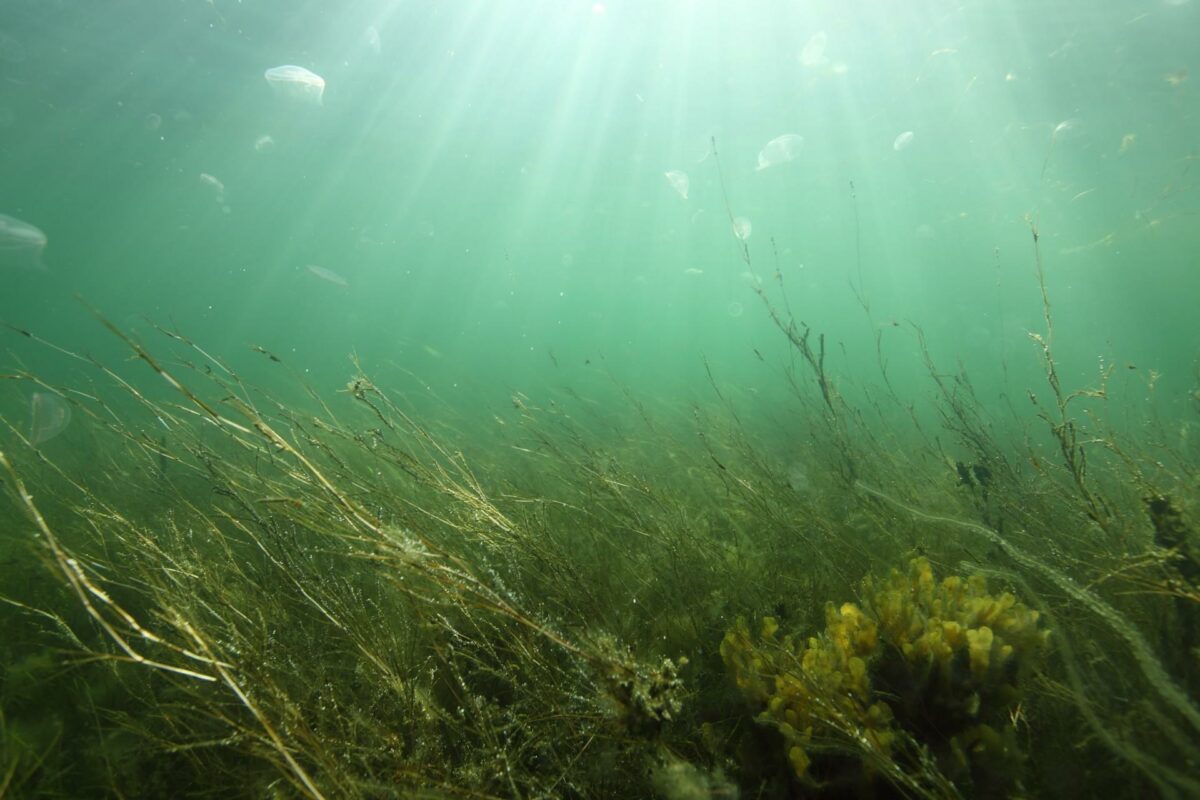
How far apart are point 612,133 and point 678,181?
6282 mm

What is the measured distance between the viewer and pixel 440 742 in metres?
1.56

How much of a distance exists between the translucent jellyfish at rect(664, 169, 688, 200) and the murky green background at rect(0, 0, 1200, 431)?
55 centimetres

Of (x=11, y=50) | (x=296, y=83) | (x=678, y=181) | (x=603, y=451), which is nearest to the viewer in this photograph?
(x=603, y=451)

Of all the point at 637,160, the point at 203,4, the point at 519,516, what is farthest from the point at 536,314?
the point at 519,516

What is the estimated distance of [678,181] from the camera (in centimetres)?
2397

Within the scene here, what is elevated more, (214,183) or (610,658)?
(214,183)

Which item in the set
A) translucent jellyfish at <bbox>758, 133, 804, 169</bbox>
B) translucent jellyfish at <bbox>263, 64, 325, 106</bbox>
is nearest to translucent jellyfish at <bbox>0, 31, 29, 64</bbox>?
translucent jellyfish at <bbox>263, 64, 325, 106</bbox>

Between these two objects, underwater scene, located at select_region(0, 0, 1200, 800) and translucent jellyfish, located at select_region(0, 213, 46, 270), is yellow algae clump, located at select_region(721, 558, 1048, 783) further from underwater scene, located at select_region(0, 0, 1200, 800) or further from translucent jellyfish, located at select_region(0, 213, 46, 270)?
translucent jellyfish, located at select_region(0, 213, 46, 270)

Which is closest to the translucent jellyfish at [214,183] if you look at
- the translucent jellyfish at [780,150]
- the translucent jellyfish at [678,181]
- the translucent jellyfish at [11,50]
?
the translucent jellyfish at [11,50]

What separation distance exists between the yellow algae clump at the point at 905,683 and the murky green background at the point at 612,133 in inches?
48.3

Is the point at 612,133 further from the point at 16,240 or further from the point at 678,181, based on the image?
the point at 16,240

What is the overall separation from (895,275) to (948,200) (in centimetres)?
3076

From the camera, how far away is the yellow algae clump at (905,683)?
1.33 m

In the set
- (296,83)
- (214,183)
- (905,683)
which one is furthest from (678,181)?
(905,683)
